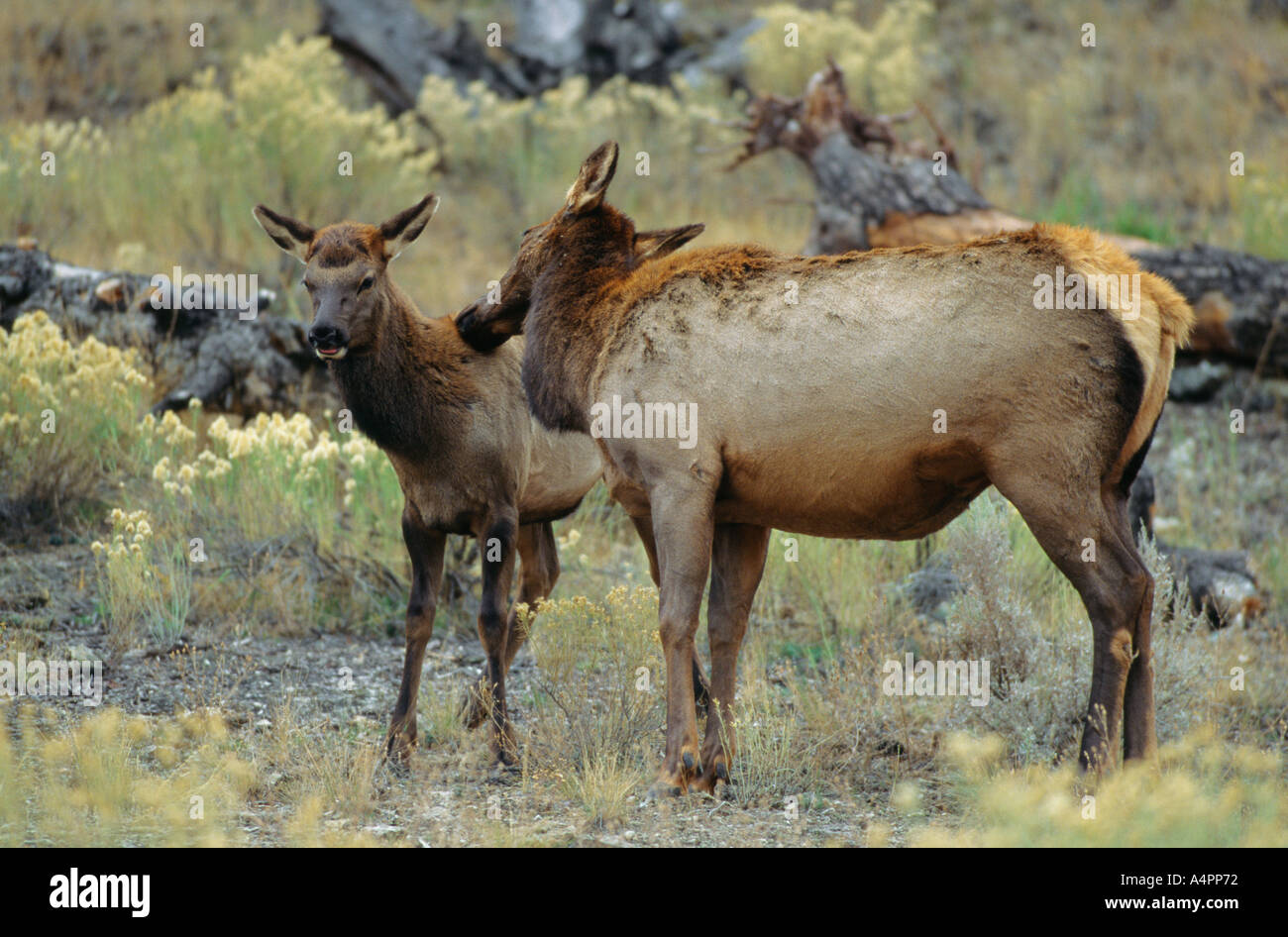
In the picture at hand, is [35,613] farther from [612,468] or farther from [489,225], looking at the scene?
[489,225]

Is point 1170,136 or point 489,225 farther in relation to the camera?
point 1170,136

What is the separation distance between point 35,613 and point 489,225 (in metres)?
8.98

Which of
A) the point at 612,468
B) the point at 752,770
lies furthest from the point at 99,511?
the point at 752,770

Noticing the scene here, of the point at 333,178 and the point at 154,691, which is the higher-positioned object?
the point at 333,178

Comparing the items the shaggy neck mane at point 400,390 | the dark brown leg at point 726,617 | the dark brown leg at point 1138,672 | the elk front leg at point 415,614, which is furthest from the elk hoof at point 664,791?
the shaggy neck mane at point 400,390

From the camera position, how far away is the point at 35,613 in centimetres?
841

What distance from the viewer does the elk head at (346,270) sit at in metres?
6.64

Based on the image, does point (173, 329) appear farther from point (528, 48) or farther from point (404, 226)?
point (528, 48)

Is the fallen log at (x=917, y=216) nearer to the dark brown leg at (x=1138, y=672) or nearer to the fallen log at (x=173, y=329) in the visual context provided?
the fallen log at (x=173, y=329)

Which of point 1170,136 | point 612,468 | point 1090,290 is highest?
point 1170,136

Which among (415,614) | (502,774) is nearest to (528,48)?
(415,614)

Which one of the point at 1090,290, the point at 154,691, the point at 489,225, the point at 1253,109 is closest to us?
the point at 1090,290

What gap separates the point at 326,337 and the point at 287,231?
32.3 inches

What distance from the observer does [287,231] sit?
23.1ft
